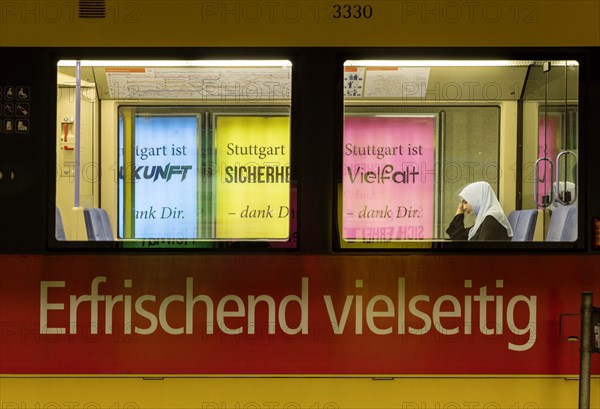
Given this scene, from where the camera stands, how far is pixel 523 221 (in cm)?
339

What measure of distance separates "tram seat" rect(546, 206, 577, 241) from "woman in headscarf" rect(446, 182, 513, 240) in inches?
7.6

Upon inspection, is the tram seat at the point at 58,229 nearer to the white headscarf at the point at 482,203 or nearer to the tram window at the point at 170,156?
the tram window at the point at 170,156

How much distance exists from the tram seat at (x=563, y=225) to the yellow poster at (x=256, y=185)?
1203 mm

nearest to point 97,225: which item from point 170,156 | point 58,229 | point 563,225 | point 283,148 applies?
point 58,229

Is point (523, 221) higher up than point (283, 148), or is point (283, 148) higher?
point (283, 148)

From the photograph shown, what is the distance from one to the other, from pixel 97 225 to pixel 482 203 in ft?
5.74

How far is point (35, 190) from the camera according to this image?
10.6 feet

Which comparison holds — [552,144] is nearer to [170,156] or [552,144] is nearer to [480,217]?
[480,217]

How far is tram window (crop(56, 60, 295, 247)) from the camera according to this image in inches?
131
